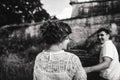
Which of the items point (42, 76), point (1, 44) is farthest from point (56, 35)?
point (1, 44)

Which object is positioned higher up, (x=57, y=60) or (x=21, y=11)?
(x=57, y=60)

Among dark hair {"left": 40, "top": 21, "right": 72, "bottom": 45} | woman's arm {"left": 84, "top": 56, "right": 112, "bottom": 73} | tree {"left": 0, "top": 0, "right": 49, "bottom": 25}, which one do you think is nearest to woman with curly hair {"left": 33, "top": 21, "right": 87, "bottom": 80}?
dark hair {"left": 40, "top": 21, "right": 72, "bottom": 45}

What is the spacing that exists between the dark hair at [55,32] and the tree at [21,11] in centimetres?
1969

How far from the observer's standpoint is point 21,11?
23.4 meters

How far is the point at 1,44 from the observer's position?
41.3 feet

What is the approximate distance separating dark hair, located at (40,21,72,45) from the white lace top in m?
Answer: 0.12

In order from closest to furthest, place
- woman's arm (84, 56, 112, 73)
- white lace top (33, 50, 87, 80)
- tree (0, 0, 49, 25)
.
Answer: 1. white lace top (33, 50, 87, 80)
2. woman's arm (84, 56, 112, 73)
3. tree (0, 0, 49, 25)

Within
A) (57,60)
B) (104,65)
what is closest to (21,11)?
(104,65)

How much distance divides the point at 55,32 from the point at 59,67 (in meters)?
0.30

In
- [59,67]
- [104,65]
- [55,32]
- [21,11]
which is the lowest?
[21,11]

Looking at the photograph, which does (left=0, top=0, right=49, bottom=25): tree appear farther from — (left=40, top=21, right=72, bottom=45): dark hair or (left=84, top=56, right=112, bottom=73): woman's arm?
(left=40, top=21, right=72, bottom=45): dark hair

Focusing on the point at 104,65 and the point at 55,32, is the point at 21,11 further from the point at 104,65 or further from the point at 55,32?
the point at 55,32

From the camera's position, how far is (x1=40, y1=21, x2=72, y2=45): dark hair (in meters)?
2.28

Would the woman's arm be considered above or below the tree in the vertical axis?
above
